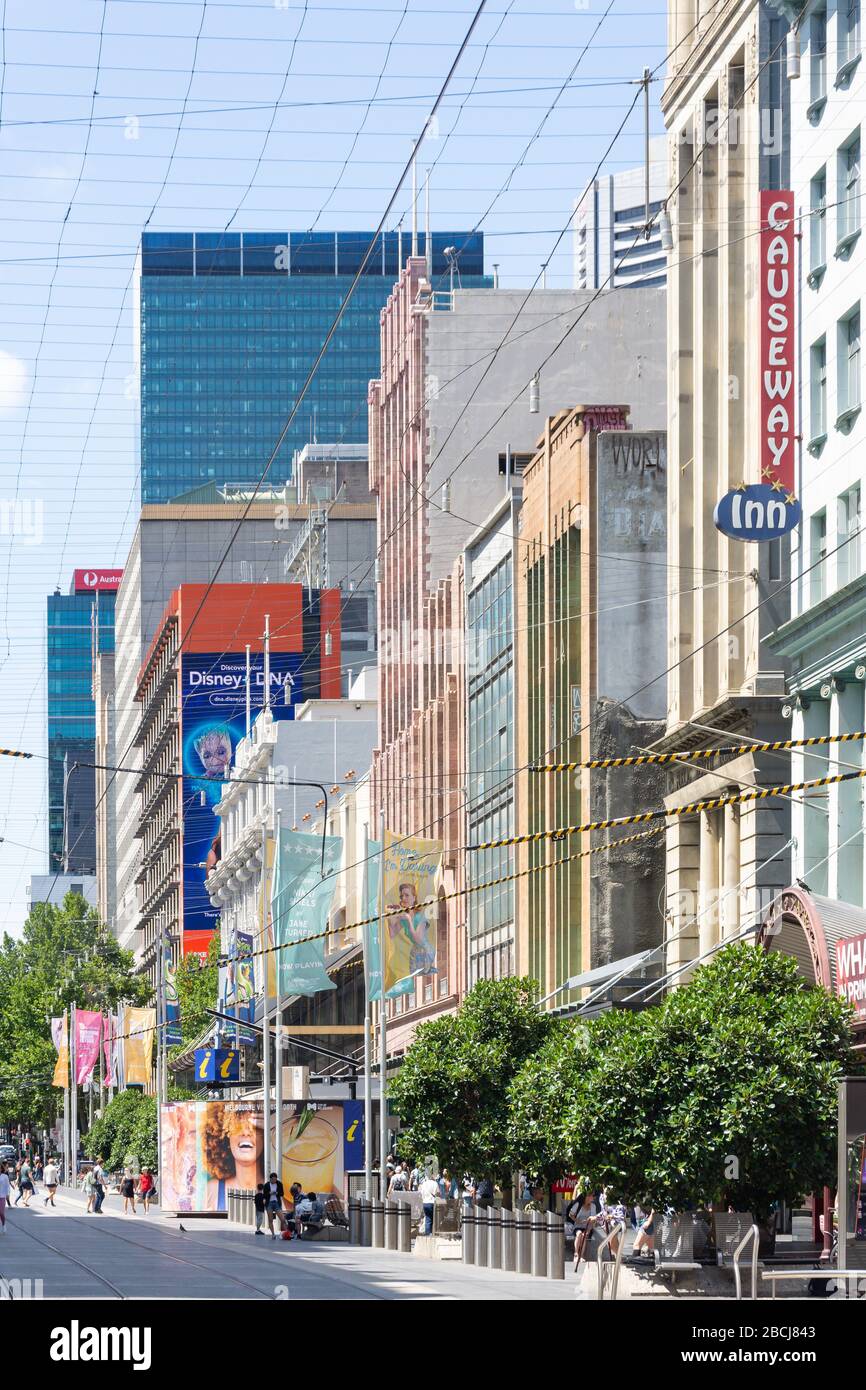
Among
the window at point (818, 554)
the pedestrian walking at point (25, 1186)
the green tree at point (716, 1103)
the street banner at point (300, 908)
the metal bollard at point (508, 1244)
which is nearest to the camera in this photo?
the green tree at point (716, 1103)

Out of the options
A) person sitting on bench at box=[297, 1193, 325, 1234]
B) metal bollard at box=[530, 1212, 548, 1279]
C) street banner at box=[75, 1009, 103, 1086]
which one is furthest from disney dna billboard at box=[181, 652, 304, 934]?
metal bollard at box=[530, 1212, 548, 1279]

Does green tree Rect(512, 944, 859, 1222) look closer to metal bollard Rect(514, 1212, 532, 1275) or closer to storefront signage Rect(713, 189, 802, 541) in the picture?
metal bollard Rect(514, 1212, 532, 1275)

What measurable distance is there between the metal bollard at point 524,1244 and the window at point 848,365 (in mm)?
15038

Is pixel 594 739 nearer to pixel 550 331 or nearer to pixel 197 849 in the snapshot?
pixel 550 331

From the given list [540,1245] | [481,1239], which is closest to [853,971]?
[540,1245]

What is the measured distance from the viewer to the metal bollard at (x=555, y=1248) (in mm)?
36844

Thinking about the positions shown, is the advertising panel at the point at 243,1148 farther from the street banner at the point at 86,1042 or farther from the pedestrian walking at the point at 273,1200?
the street banner at the point at 86,1042

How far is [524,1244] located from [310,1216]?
18060 millimetres

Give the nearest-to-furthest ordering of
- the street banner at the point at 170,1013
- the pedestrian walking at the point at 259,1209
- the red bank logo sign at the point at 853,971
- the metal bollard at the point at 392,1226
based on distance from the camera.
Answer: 1. the red bank logo sign at the point at 853,971
2. the metal bollard at the point at 392,1226
3. the pedestrian walking at the point at 259,1209
4. the street banner at the point at 170,1013

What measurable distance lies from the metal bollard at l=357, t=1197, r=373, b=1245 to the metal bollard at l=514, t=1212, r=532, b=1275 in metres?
13.0

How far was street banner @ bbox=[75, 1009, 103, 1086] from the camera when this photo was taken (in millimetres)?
110875

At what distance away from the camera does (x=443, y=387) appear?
86.4 metres

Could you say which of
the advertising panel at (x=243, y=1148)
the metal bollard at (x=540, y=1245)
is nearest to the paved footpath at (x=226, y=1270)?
the metal bollard at (x=540, y=1245)

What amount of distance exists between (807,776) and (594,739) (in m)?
16.3
